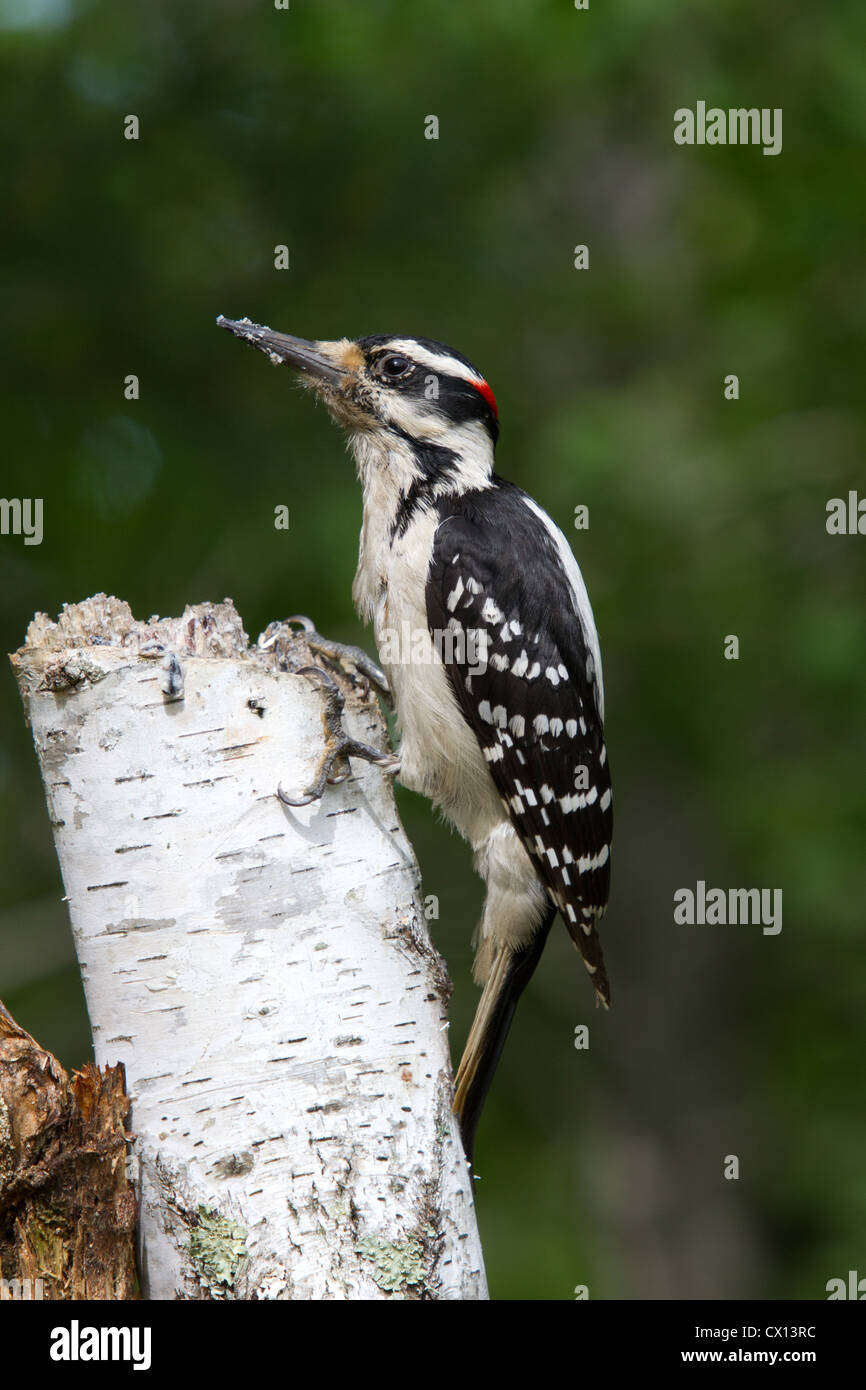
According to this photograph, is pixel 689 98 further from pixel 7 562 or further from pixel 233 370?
pixel 7 562

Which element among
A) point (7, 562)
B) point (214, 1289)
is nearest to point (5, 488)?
point (7, 562)

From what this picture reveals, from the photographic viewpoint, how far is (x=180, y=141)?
509 cm

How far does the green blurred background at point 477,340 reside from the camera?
503cm

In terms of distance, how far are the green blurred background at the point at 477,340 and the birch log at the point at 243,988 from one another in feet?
8.32

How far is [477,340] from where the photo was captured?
226 inches

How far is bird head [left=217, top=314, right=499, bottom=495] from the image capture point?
146 inches

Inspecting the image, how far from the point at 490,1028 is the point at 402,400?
182cm
